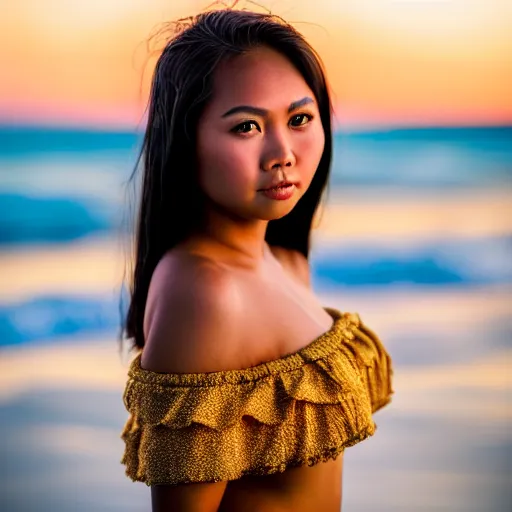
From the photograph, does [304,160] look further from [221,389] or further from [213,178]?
[221,389]

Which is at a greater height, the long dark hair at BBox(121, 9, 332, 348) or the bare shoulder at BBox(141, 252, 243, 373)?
the long dark hair at BBox(121, 9, 332, 348)

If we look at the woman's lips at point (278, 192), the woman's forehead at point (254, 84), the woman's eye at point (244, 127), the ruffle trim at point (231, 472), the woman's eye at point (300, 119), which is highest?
the woman's forehead at point (254, 84)

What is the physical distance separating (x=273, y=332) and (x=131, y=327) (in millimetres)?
245

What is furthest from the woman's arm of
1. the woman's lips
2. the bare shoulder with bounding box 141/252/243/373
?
the woman's lips

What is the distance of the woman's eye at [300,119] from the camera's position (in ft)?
3.64

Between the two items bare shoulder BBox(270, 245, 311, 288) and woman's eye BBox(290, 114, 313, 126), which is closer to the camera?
woman's eye BBox(290, 114, 313, 126)

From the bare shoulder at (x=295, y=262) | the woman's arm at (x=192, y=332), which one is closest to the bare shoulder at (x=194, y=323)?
the woman's arm at (x=192, y=332)

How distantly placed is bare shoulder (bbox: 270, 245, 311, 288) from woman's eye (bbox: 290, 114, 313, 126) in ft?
0.88

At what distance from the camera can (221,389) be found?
1067 mm

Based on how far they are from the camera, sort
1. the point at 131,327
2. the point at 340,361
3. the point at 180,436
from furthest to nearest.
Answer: the point at 131,327, the point at 340,361, the point at 180,436

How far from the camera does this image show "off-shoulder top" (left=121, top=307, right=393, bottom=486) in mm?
1063

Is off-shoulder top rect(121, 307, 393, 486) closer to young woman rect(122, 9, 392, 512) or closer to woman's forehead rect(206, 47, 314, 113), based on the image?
young woman rect(122, 9, 392, 512)

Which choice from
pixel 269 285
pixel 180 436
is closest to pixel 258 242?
pixel 269 285

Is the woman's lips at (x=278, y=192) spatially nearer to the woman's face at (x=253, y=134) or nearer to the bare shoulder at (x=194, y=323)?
the woman's face at (x=253, y=134)
